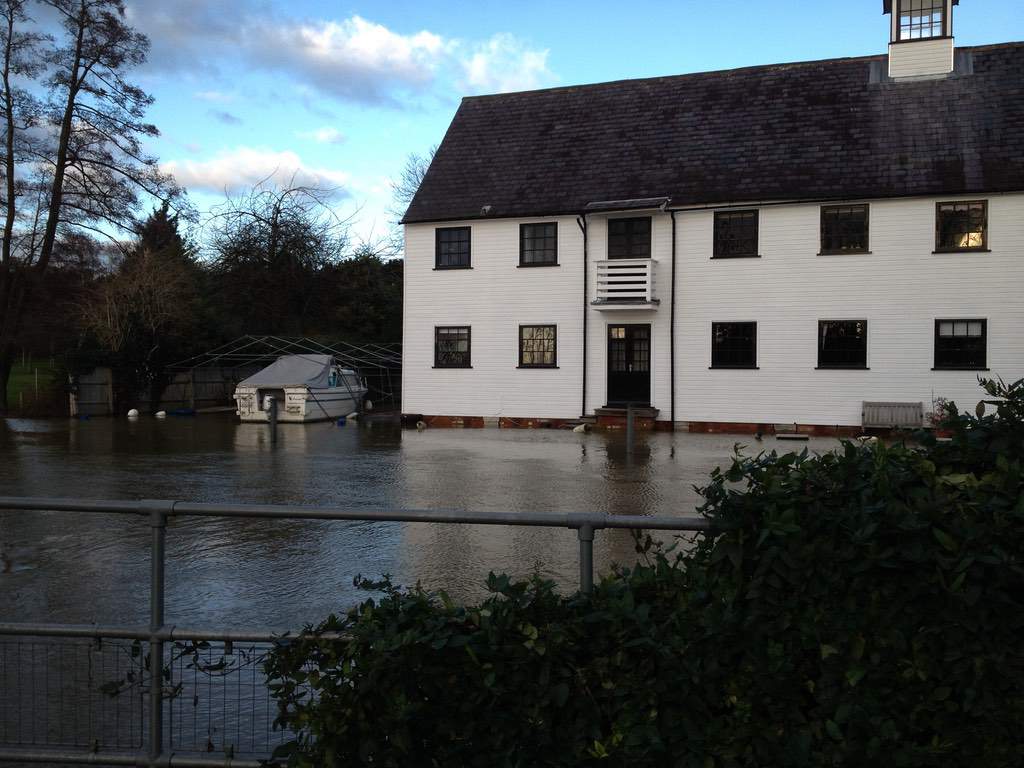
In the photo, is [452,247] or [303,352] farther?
[303,352]

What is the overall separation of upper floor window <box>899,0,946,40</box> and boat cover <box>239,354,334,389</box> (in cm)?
2092

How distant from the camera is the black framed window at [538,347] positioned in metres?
28.1

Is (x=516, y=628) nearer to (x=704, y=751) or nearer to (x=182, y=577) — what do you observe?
(x=704, y=751)

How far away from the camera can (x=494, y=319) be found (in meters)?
28.6

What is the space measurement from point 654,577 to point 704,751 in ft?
2.12

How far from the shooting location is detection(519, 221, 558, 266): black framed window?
28141mm

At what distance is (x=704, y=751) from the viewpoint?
314 cm

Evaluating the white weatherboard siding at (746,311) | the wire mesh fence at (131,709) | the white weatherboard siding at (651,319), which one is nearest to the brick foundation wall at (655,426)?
the white weatherboard siding at (746,311)

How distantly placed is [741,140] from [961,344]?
8.51m

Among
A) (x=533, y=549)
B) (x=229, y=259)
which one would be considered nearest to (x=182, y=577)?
(x=533, y=549)

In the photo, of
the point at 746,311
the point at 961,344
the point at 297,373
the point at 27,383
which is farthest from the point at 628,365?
the point at 27,383

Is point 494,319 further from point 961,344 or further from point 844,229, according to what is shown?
point 961,344

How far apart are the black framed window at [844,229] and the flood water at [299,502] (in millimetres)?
5685

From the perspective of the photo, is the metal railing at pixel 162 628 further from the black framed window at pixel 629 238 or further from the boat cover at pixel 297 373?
the boat cover at pixel 297 373
